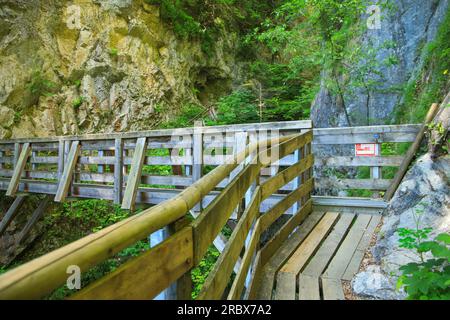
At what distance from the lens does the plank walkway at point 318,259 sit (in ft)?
8.91

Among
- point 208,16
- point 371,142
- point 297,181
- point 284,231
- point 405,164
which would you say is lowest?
point 284,231

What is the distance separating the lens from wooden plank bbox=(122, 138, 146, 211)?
5.02m

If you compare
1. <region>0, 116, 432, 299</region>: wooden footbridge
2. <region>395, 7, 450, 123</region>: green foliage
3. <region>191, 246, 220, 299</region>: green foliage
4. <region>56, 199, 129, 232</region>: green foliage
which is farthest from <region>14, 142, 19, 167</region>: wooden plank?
<region>395, 7, 450, 123</region>: green foliage

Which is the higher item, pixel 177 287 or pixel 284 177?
pixel 284 177

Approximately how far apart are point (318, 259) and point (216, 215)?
1.93 meters

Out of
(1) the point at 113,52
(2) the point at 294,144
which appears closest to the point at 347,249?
(2) the point at 294,144

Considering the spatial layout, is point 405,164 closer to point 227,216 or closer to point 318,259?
point 318,259

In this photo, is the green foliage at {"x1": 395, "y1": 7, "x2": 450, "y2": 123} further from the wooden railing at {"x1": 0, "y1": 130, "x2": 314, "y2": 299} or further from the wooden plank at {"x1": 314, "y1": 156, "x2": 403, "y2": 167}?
the wooden railing at {"x1": 0, "y1": 130, "x2": 314, "y2": 299}

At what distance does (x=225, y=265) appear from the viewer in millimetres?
1875

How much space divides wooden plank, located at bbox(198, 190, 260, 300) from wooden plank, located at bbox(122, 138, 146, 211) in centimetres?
291

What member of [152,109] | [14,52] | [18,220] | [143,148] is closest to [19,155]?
[18,220]

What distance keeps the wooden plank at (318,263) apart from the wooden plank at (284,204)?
578 mm
